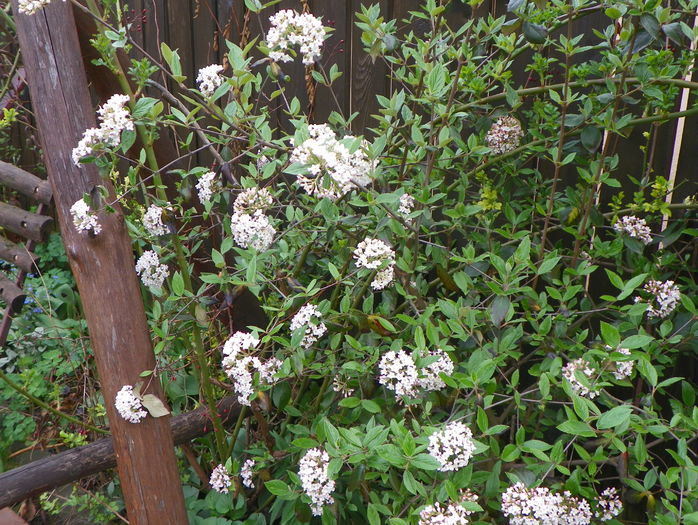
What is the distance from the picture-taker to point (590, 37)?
2221 millimetres

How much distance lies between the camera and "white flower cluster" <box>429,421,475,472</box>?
1.34 metres

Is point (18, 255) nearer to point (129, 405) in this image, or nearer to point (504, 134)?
point (129, 405)

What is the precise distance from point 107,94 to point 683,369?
7.70 feet

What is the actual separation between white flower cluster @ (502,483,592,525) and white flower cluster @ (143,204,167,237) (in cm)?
120

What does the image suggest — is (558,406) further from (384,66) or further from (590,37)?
A: (384,66)

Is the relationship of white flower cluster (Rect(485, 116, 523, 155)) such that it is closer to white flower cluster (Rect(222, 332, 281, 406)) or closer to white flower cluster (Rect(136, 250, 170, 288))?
white flower cluster (Rect(222, 332, 281, 406))

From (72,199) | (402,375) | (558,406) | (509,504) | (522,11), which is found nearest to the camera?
(509,504)

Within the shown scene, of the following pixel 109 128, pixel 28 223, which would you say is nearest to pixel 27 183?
pixel 28 223

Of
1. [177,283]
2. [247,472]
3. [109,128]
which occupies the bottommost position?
[247,472]

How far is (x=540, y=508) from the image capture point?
1.31 m

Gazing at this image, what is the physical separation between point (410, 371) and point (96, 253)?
963 millimetres

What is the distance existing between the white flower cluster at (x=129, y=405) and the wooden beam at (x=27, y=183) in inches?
50.4

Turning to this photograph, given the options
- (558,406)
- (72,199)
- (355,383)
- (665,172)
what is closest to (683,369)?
(558,406)

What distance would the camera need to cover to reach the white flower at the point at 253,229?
64.6 inches
